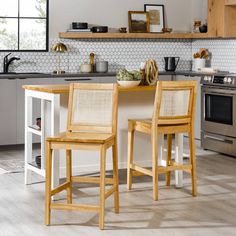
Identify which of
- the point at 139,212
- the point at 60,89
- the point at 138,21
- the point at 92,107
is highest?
the point at 138,21

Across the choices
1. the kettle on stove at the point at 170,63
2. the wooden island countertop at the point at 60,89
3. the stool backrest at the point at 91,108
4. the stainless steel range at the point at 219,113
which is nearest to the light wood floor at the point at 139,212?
the stool backrest at the point at 91,108

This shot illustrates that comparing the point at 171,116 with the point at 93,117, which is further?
the point at 171,116

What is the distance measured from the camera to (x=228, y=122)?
7.48 m

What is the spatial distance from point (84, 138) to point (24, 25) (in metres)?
4.20

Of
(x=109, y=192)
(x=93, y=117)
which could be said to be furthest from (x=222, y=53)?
(x=109, y=192)

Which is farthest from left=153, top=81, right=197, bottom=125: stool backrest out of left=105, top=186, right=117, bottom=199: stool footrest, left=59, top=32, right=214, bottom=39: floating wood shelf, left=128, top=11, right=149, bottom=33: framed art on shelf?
left=128, top=11, right=149, bottom=33: framed art on shelf

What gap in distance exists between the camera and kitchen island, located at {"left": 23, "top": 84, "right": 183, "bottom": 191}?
539 centimetres

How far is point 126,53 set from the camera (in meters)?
9.03

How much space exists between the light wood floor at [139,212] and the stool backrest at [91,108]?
2.15ft

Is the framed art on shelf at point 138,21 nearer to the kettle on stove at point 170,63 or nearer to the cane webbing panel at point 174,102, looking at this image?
the kettle on stove at point 170,63

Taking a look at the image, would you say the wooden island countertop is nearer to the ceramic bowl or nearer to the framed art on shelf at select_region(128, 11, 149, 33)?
the ceramic bowl

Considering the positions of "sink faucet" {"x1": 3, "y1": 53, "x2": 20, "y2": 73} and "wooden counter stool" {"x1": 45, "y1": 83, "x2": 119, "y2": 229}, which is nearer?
"wooden counter stool" {"x1": 45, "y1": 83, "x2": 119, "y2": 229}

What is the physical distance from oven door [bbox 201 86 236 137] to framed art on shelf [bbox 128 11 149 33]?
5.12 feet

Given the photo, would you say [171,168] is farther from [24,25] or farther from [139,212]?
[24,25]
